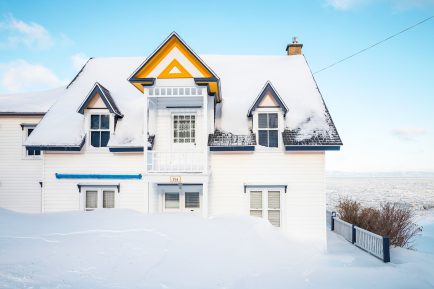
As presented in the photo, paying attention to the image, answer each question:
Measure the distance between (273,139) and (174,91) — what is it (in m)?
5.15

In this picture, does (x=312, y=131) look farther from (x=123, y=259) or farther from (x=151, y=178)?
(x=123, y=259)

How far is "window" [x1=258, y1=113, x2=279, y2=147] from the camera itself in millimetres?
12734

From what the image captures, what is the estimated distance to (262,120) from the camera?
12.9m

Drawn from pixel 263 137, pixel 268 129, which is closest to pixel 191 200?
pixel 263 137

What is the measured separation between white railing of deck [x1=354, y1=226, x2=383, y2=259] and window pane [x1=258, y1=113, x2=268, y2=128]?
693cm

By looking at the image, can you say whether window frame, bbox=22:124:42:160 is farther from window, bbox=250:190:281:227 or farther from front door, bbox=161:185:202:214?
window, bbox=250:190:281:227

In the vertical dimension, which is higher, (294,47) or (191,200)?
(294,47)

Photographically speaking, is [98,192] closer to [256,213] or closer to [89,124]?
[89,124]

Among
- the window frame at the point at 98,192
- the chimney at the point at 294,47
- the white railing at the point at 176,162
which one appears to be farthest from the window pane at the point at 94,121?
the chimney at the point at 294,47

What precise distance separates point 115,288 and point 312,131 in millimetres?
10074

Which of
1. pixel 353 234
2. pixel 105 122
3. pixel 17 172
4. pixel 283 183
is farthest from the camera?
pixel 17 172

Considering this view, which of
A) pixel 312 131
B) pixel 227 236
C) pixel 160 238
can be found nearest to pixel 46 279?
pixel 160 238

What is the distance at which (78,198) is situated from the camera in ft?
42.3

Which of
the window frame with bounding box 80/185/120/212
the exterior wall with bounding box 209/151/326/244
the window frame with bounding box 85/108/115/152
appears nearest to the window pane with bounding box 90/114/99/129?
the window frame with bounding box 85/108/115/152
